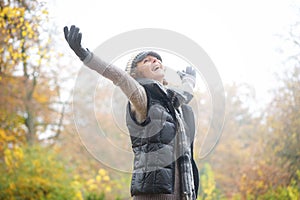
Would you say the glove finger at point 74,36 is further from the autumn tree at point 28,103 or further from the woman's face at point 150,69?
the autumn tree at point 28,103

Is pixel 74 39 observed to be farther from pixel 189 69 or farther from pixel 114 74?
pixel 189 69

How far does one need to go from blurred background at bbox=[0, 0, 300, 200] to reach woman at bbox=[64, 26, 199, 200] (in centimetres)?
21

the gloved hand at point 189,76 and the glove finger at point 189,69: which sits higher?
the glove finger at point 189,69

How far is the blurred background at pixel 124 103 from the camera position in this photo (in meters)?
3.98

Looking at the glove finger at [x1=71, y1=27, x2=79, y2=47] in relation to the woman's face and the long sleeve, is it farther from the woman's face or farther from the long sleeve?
the woman's face

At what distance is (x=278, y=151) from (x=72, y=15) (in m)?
3.94

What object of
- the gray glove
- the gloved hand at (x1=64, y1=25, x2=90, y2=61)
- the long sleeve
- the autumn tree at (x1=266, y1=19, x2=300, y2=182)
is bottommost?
the long sleeve

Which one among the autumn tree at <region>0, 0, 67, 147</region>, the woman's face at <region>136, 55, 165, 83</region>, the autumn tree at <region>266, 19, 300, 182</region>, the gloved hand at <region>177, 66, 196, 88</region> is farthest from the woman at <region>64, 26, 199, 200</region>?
the autumn tree at <region>0, 0, 67, 147</region>

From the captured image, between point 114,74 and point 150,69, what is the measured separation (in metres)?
0.40

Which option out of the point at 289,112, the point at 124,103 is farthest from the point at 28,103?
the point at 124,103

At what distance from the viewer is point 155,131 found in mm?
2254

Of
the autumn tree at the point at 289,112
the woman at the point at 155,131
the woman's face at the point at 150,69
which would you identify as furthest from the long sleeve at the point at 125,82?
the autumn tree at the point at 289,112

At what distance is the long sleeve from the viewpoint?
6.72ft

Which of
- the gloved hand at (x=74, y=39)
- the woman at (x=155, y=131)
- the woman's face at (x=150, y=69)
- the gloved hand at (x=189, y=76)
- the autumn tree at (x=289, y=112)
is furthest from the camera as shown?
the autumn tree at (x=289, y=112)
